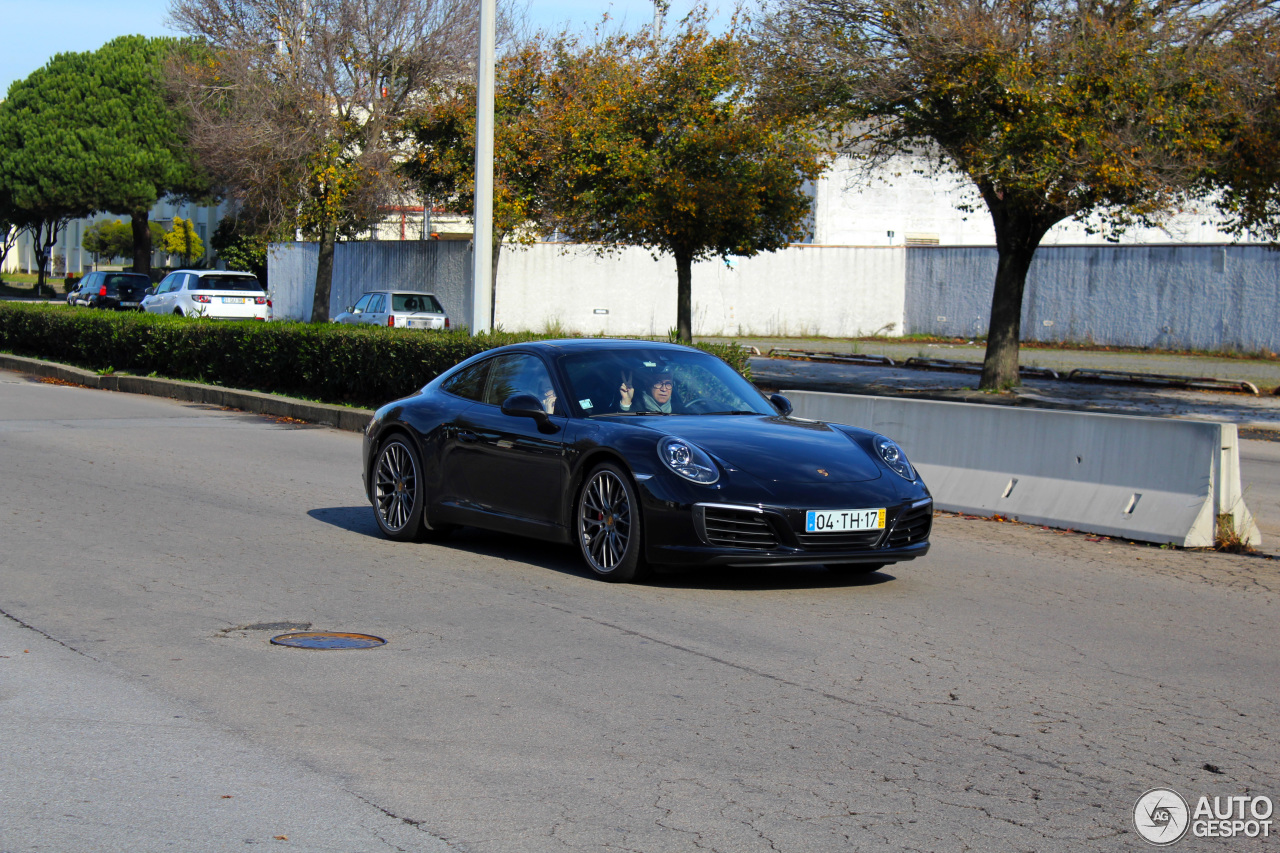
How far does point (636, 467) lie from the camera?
7.72m

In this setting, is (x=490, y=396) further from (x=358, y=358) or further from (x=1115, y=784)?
(x=358, y=358)

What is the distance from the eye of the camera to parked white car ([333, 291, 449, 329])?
31.2m

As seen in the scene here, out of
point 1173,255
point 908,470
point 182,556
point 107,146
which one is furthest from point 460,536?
point 107,146

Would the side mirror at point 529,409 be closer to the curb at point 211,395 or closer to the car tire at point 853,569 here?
the car tire at point 853,569

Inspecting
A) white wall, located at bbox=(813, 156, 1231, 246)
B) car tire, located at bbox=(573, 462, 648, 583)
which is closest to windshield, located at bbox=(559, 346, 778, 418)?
car tire, located at bbox=(573, 462, 648, 583)

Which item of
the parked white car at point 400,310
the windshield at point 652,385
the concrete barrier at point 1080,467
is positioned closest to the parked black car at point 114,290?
the parked white car at point 400,310

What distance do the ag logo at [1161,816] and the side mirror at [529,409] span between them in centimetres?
462

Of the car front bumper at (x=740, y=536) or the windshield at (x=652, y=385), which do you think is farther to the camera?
the windshield at (x=652, y=385)

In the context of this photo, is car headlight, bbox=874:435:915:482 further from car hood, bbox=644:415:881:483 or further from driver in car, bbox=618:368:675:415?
driver in car, bbox=618:368:675:415

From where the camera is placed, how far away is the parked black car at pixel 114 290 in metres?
45.8

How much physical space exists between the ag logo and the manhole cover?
11.3ft

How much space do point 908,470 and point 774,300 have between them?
35896mm

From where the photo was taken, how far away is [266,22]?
118 ft

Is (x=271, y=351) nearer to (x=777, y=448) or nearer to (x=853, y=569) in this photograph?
(x=853, y=569)
